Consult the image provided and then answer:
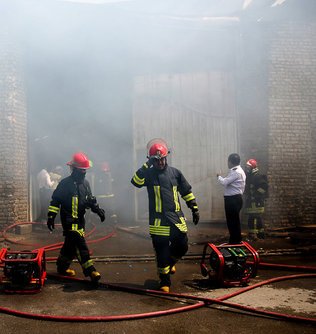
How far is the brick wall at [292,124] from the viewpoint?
24.5 feet

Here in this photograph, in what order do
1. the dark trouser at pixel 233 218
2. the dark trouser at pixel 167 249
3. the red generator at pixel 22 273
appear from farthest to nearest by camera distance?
1. the dark trouser at pixel 233 218
2. the dark trouser at pixel 167 249
3. the red generator at pixel 22 273

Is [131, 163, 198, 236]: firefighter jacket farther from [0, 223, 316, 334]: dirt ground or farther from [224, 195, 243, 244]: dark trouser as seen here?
[224, 195, 243, 244]: dark trouser

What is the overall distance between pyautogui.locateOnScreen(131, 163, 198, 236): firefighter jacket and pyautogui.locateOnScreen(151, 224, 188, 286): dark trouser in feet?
0.17

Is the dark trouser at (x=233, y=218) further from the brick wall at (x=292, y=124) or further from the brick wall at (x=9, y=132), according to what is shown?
the brick wall at (x=9, y=132)

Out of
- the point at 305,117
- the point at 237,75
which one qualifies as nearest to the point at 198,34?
the point at 237,75

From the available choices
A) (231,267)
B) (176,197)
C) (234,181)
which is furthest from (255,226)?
(176,197)

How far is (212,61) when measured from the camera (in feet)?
26.6

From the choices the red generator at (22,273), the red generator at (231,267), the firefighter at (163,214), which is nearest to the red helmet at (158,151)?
the firefighter at (163,214)

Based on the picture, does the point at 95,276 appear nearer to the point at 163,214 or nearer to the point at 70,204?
the point at 70,204

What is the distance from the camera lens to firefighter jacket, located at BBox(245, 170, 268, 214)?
6352mm

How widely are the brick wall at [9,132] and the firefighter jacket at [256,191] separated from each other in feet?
14.3

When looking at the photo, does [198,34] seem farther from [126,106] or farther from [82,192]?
[82,192]

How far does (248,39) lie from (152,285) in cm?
596

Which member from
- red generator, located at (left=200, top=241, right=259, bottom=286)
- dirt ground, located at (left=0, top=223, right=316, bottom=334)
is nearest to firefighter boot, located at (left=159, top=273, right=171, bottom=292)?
dirt ground, located at (left=0, top=223, right=316, bottom=334)
